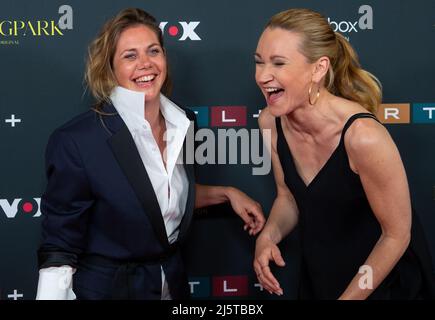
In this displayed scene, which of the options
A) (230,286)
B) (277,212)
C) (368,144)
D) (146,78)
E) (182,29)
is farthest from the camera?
(230,286)

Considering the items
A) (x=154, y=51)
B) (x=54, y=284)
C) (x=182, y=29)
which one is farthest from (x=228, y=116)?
(x=54, y=284)

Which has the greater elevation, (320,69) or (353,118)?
(320,69)

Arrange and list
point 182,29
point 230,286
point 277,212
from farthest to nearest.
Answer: point 230,286
point 182,29
point 277,212

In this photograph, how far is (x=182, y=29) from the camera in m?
1.75

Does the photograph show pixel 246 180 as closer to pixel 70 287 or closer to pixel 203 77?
pixel 203 77

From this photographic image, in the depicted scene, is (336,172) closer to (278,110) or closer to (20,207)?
(278,110)

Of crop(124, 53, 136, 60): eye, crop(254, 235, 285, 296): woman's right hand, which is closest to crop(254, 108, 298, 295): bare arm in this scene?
crop(254, 235, 285, 296): woman's right hand

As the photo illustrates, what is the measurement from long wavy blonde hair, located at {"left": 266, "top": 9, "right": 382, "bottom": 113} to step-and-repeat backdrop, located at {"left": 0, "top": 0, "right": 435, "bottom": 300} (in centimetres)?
36

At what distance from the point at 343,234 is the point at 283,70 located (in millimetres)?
384

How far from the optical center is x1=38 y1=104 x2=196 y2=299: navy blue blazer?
1.33m

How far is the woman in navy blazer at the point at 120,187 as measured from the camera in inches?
52.7

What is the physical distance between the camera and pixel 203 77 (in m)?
1.79

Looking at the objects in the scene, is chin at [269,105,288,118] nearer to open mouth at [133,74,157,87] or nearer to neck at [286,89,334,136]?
neck at [286,89,334,136]
